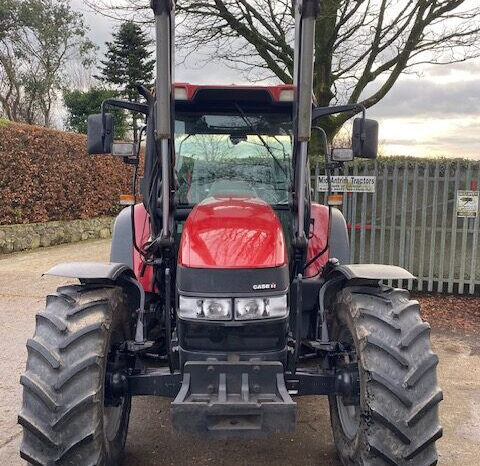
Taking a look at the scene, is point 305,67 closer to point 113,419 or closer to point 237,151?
point 237,151

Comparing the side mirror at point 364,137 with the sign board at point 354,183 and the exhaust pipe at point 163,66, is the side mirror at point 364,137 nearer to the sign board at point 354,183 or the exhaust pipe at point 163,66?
the exhaust pipe at point 163,66

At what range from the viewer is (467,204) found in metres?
7.70

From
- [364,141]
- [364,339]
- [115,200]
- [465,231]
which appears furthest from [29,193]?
[364,339]

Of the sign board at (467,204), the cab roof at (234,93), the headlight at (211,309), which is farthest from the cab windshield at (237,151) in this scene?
the sign board at (467,204)

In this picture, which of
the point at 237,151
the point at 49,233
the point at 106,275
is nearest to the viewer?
the point at 106,275

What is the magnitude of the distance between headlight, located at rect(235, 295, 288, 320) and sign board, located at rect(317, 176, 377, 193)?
5.17 meters

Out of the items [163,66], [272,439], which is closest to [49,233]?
[272,439]

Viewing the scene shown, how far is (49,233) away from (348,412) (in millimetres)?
11342

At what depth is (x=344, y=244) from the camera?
4.48 meters

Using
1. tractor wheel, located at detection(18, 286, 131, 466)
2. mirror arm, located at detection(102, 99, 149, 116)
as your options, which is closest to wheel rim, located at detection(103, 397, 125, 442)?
tractor wheel, located at detection(18, 286, 131, 466)

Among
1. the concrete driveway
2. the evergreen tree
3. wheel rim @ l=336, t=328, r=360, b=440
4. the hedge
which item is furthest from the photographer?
the evergreen tree

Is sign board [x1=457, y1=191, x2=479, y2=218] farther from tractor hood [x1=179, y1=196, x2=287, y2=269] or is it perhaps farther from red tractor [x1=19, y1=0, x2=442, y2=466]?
tractor hood [x1=179, y1=196, x2=287, y2=269]

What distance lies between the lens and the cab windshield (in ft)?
12.7

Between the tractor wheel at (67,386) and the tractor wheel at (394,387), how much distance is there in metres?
1.33
